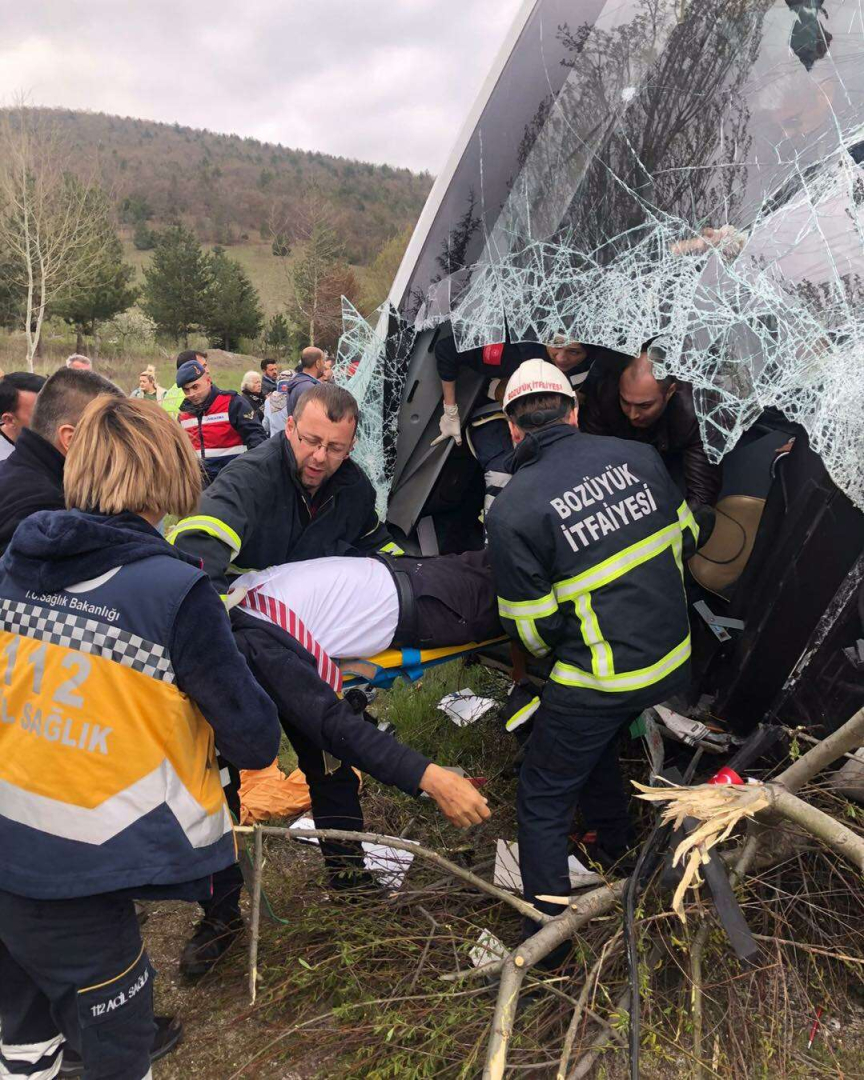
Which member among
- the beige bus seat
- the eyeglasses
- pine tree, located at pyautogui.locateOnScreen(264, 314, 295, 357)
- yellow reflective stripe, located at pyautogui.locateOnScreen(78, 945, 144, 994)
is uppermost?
pine tree, located at pyautogui.locateOnScreen(264, 314, 295, 357)

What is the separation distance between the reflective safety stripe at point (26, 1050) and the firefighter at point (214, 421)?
14.4 ft

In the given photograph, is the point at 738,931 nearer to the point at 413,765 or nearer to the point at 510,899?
the point at 510,899

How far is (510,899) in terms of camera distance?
5.99 ft

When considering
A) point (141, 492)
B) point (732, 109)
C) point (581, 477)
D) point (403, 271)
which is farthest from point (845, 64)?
point (141, 492)

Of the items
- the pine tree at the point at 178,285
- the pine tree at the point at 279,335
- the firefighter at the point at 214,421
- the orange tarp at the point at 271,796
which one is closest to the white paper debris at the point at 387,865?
the orange tarp at the point at 271,796

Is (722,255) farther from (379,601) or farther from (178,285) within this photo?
(178,285)

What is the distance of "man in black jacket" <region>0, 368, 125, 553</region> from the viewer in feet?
6.56

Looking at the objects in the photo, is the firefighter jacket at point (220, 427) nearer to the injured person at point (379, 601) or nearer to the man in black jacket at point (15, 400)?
the man in black jacket at point (15, 400)

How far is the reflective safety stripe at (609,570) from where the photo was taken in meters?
2.03

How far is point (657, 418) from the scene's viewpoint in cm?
270

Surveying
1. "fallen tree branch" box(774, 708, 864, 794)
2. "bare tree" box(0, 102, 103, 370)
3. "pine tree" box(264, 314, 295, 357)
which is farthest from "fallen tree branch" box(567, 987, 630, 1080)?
"pine tree" box(264, 314, 295, 357)

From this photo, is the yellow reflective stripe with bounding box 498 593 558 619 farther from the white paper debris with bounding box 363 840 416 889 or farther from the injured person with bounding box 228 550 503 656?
the white paper debris with bounding box 363 840 416 889

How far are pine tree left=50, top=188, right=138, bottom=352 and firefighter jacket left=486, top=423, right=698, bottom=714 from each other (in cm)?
2476

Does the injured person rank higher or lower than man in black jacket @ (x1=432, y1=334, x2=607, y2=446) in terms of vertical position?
lower
